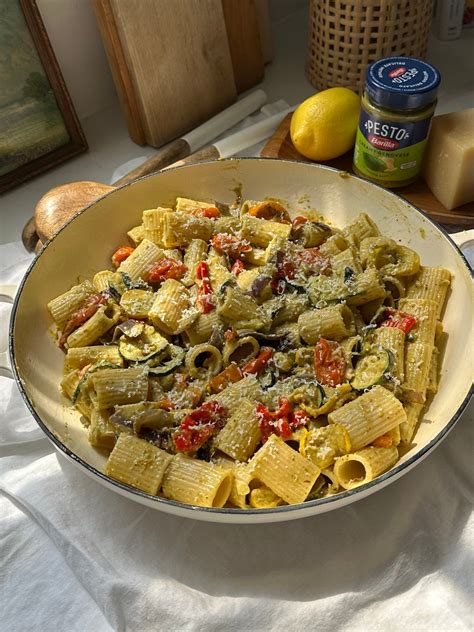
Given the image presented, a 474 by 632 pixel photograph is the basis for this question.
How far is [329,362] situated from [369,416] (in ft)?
0.64

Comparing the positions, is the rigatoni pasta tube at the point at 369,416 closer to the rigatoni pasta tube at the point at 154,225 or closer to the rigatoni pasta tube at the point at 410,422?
the rigatoni pasta tube at the point at 410,422

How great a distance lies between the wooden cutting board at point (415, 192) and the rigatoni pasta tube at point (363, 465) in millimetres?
943

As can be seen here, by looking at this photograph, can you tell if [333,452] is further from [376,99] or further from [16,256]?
[16,256]

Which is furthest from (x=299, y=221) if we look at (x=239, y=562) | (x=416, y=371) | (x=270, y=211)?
(x=239, y=562)

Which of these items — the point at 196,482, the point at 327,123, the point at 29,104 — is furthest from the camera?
the point at 29,104

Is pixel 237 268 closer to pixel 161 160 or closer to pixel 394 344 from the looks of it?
pixel 394 344

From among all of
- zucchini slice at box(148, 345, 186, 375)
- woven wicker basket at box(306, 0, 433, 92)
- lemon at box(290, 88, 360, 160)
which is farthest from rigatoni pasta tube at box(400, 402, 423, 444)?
woven wicker basket at box(306, 0, 433, 92)

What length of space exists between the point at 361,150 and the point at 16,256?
49.0 inches

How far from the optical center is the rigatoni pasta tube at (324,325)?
1574 mm

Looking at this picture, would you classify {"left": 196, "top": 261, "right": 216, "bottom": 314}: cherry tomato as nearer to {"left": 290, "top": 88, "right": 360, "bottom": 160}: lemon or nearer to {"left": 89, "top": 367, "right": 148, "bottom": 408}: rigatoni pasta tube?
{"left": 89, "top": 367, "right": 148, "bottom": 408}: rigatoni pasta tube

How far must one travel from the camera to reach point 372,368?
1.53m

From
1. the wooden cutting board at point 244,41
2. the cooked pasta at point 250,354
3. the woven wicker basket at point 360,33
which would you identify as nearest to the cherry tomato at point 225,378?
the cooked pasta at point 250,354

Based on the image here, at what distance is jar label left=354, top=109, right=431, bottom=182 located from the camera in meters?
1.94

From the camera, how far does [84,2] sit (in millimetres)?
2463
